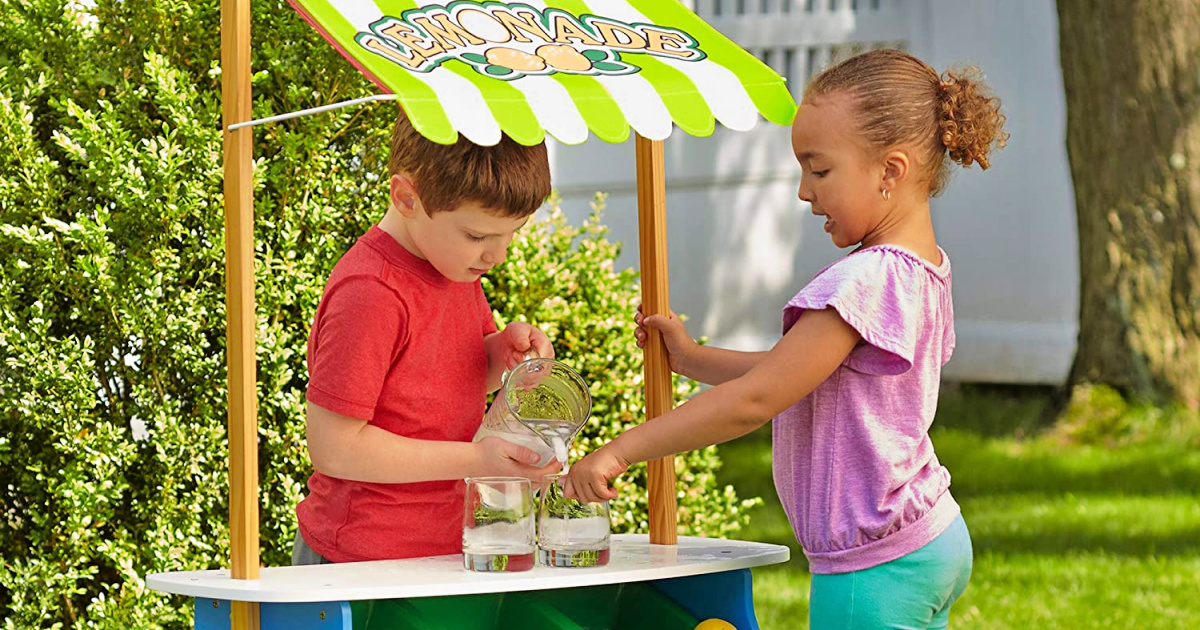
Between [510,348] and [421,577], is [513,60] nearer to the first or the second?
[510,348]

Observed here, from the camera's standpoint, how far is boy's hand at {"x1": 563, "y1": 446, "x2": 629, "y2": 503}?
254cm

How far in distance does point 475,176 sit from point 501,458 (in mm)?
488

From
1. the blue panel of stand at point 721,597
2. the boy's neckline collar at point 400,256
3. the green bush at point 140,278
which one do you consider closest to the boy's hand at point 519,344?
the boy's neckline collar at point 400,256

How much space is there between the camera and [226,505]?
373 centimetres

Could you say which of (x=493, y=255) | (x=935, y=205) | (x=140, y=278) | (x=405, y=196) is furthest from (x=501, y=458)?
(x=935, y=205)

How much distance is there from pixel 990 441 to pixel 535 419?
17.7 feet

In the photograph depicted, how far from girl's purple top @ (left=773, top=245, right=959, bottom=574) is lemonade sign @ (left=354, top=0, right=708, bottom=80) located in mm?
544

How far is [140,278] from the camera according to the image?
3586 mm

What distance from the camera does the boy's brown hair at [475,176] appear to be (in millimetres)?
2551

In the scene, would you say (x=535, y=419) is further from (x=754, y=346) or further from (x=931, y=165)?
(x=754, y=346)

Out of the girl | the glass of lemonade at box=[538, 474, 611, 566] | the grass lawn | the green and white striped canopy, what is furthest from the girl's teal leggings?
the grass lawn

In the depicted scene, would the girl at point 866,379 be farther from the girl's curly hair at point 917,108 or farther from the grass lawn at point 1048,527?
the grass lawn at point 1048,527

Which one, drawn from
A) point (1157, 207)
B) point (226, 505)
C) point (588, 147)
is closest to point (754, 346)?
point (588, 147)

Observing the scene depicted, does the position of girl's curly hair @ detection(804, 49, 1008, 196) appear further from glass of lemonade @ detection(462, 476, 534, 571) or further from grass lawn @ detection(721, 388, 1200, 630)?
grass lawn @ detection(721, 388, 1200, 630)
